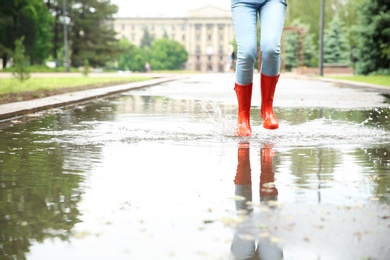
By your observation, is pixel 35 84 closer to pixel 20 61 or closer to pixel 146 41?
pixel 20 61

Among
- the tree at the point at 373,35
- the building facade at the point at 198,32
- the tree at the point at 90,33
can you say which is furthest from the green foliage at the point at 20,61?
the building facade at the point at 198,32

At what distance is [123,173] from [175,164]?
1.99 feet

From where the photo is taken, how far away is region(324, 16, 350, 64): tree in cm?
6494

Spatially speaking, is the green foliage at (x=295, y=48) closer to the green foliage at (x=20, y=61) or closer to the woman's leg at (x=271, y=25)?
the green foliage at (x=20, y=61)

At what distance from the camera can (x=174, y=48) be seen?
167 m

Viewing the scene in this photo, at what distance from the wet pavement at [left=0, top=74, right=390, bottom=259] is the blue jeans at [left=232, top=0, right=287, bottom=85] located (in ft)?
3.06

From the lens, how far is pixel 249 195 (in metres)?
4.98

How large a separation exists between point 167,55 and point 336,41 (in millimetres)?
103243

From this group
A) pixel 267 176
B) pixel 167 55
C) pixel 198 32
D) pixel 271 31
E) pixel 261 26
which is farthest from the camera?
pixel 198 32

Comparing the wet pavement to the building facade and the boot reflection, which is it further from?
the building facade

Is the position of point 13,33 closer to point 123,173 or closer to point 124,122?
point 124,122

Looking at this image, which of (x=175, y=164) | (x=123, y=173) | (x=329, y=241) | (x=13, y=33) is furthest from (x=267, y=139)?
(x=13, y=33)

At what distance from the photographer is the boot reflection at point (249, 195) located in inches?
136

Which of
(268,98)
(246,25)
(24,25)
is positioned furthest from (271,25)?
(24,25)
